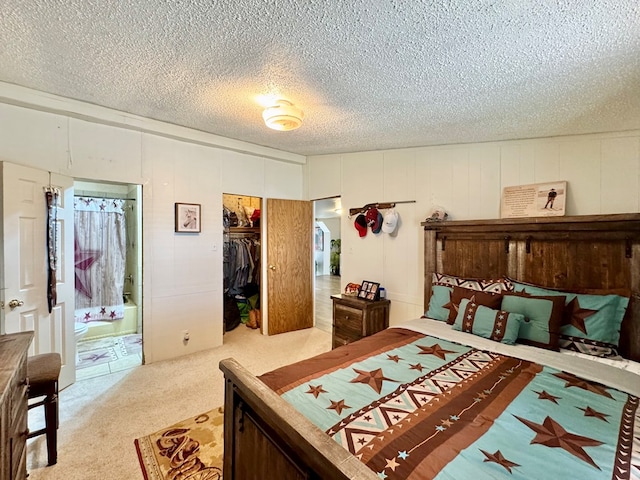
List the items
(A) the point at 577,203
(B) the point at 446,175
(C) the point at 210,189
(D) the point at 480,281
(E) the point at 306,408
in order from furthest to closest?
(C) the point at 210,189
(B) the point at 446,175
(D) the point at 480,281
(A) the point at 577,203
(E) the point at 306,408

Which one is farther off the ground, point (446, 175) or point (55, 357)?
point (446, 175)

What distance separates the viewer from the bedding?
0.99 m

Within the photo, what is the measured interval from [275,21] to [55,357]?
254cm

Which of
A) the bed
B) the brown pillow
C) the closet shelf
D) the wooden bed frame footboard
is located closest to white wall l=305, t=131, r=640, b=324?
the bed

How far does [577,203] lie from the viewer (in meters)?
2.43

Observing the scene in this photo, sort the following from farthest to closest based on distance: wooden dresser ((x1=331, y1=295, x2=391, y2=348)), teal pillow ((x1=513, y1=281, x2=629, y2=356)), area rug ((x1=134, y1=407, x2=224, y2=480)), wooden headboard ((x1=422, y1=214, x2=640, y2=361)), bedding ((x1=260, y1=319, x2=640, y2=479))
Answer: wooden dresser ((x1=331, y1=295, x2=391, y2=348)) < wooden headboard ((x1=422, y1=214, x2=640, y2=361)) < teal pillow ((x1=513, y1=281, x2=629, y2=356)) < area rug ((x1=134, y1=407, x2=224, y2=480)) < bedding ((x1=260, y1=319, x2=640, y2=479))

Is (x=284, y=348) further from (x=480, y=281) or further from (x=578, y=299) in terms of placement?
(x=578, y=299)

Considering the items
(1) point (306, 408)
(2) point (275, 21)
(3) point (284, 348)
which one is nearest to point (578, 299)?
(1) point (306, 408)

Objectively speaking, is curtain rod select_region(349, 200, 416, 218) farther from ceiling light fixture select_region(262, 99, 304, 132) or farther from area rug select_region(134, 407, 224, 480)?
area rug select_region(134, 407, 224, 480)

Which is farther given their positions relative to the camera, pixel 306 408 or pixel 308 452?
pixel 306 408

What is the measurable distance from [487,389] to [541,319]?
0.95 m

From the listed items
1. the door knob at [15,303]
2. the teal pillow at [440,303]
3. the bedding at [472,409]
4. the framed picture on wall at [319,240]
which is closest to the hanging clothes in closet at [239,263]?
the door knob at [15,303]

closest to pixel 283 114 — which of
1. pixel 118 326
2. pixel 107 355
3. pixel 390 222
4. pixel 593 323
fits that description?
pixel 390 222

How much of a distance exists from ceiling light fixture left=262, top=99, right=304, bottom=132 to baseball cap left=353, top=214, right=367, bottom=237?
5.54 ft
